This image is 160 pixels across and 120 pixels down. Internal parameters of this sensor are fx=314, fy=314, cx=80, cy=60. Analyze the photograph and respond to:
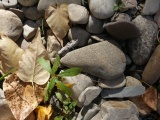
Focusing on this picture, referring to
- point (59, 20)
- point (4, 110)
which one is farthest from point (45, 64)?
point (4, 110)

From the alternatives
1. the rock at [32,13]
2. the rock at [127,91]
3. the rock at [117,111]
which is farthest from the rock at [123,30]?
the rock at [32,13]

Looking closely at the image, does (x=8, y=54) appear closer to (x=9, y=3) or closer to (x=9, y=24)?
(x=9, y=24)

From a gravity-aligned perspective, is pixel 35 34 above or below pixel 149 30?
below

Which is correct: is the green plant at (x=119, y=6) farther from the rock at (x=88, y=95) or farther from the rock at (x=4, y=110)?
the rock at (x=4, y=110)

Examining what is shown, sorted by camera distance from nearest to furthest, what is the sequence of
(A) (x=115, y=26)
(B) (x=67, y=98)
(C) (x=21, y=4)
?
(A) (x=115, y=26), (B) (x=67, y=98), (C) (x=21, y=4)

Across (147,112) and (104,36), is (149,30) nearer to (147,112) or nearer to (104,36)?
(104,36)

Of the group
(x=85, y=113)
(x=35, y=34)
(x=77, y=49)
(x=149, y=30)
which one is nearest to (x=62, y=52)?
(x=77, y=49)
